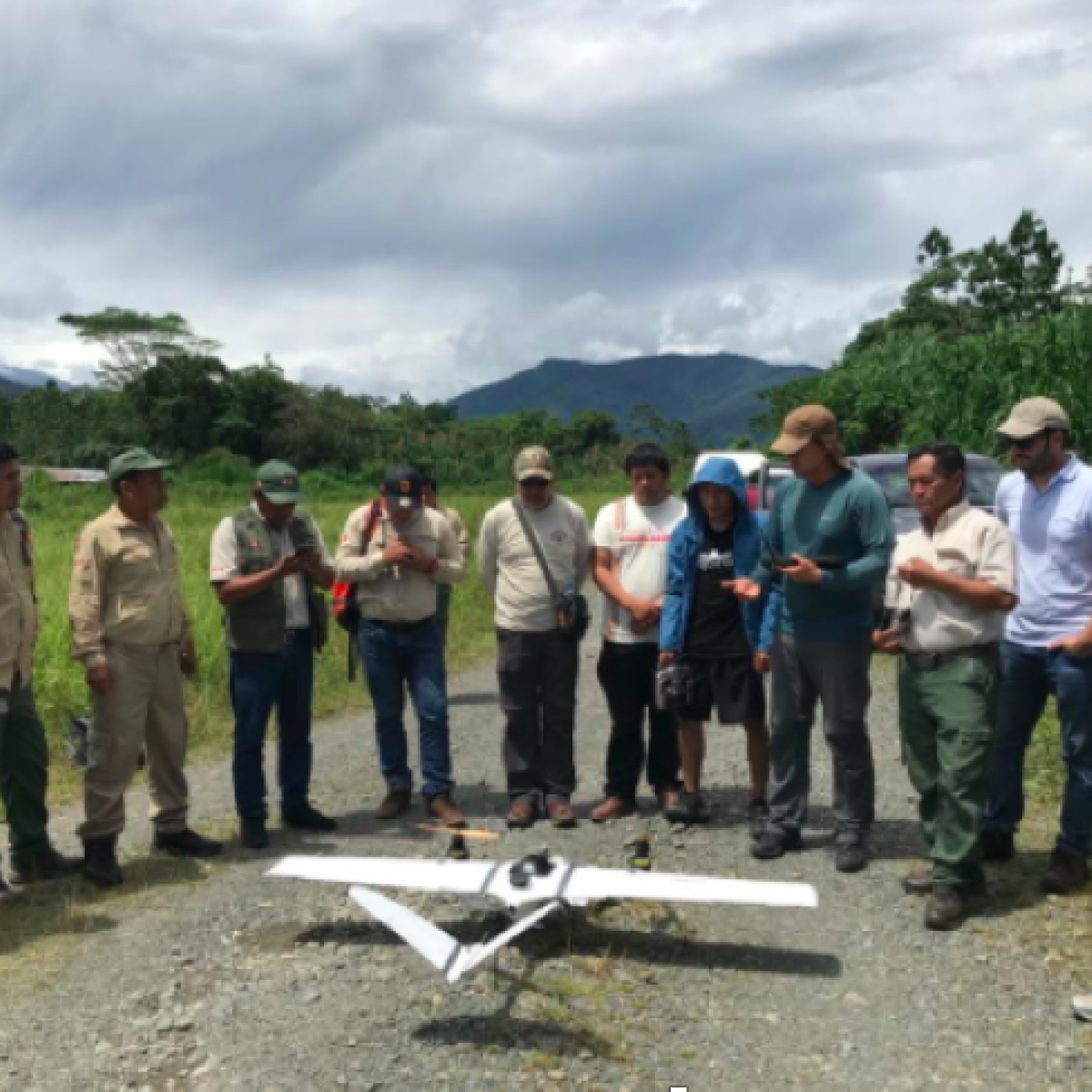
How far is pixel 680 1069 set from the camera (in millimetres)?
3275

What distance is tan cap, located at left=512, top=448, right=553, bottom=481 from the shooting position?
540cm

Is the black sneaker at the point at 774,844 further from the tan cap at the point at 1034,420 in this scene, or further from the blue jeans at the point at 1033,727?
the tan cap at the point at 1034,420

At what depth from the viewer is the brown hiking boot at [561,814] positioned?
5.42 meters

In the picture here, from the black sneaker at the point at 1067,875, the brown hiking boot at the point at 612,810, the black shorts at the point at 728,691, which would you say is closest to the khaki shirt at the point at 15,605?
the brown hiking boot at the point at 612,810

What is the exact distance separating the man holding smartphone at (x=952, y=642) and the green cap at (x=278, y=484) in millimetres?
2829

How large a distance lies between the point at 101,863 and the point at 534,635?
222 centimetres

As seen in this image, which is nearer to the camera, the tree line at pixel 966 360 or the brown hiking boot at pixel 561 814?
the brown hiking boot at pixel 561 814

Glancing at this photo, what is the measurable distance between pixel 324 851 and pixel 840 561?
275 cm

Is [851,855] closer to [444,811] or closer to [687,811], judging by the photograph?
[687,811]

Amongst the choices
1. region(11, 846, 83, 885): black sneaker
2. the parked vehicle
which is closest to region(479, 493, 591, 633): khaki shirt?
region(11, 846, 83, 885): black sneaker

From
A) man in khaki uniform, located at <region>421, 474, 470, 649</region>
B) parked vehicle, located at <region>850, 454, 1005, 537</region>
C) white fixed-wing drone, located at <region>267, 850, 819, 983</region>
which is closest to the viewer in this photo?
white fixed-wing drone, located at <region>267, 850, 819, 983</region>

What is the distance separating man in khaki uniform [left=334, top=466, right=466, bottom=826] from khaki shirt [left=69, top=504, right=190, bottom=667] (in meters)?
0.87

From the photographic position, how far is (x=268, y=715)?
545cm

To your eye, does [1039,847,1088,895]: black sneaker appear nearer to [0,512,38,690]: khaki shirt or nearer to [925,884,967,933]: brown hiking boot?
[925,884,967,933]: brown hiking boot
